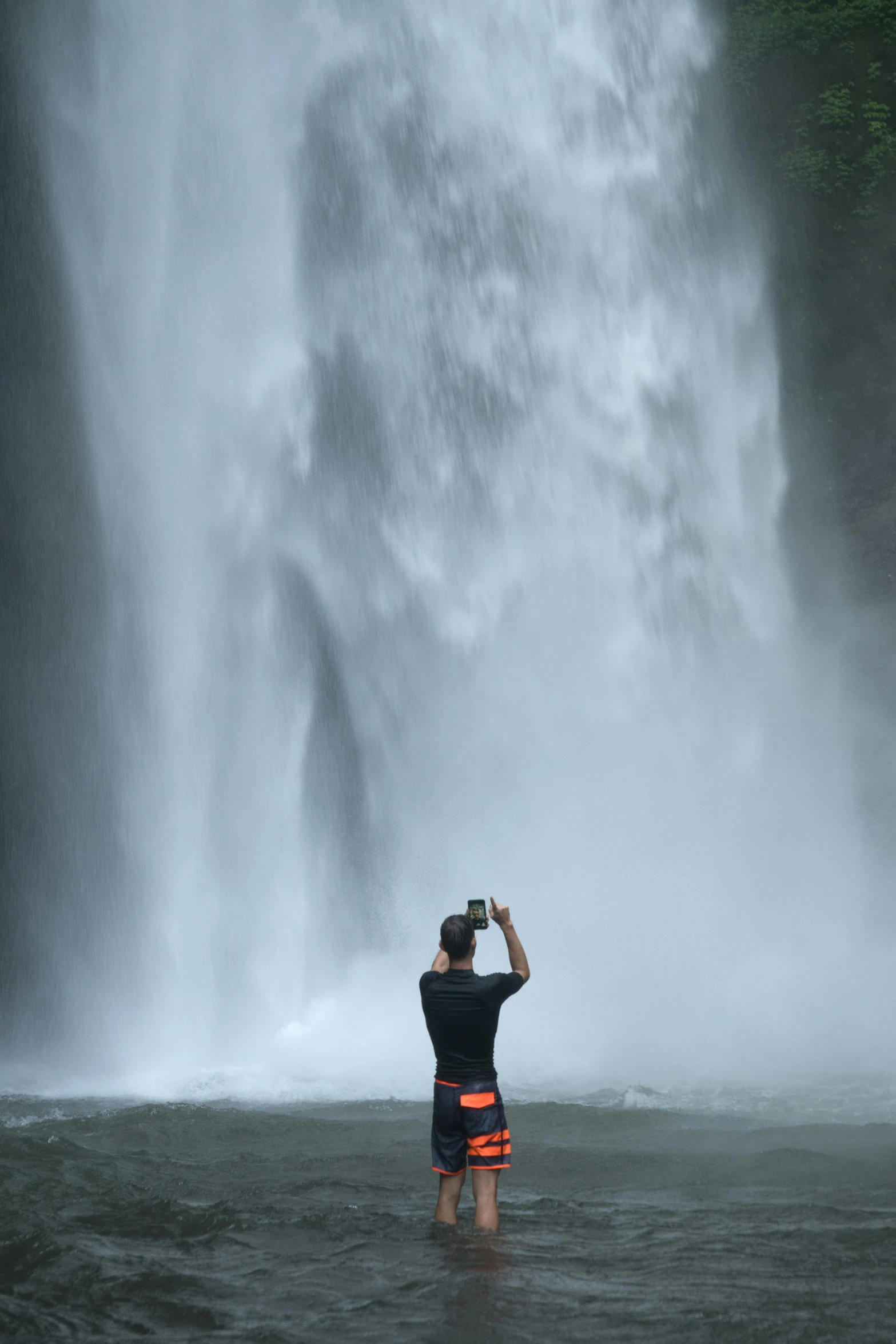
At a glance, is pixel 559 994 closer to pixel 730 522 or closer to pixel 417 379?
pixel 730 522

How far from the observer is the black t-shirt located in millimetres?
5660

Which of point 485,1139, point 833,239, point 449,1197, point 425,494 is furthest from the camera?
point 833,239

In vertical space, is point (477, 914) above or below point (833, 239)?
below

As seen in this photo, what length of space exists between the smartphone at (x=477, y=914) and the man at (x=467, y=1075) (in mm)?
157

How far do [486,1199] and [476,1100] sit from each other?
0.49 metres

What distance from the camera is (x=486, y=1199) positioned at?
562cm

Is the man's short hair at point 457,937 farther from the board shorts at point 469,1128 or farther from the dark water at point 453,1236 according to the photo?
the dark water at point 453,1236

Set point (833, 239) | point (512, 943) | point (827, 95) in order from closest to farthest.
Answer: point (512, 943) → point (833, 239) → point (827, 95)

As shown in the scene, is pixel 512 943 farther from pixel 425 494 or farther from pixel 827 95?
pixel 827 95

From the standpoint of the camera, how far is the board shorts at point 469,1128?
18.4 feet

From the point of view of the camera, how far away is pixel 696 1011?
12578 millimetres

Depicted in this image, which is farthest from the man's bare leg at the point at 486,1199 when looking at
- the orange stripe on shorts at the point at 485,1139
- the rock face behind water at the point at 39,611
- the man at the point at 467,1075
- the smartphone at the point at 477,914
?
the rock face behind water at the point at 39,611

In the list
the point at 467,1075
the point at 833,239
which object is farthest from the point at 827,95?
the point at 467,1075

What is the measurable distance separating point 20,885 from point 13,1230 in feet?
46.4
